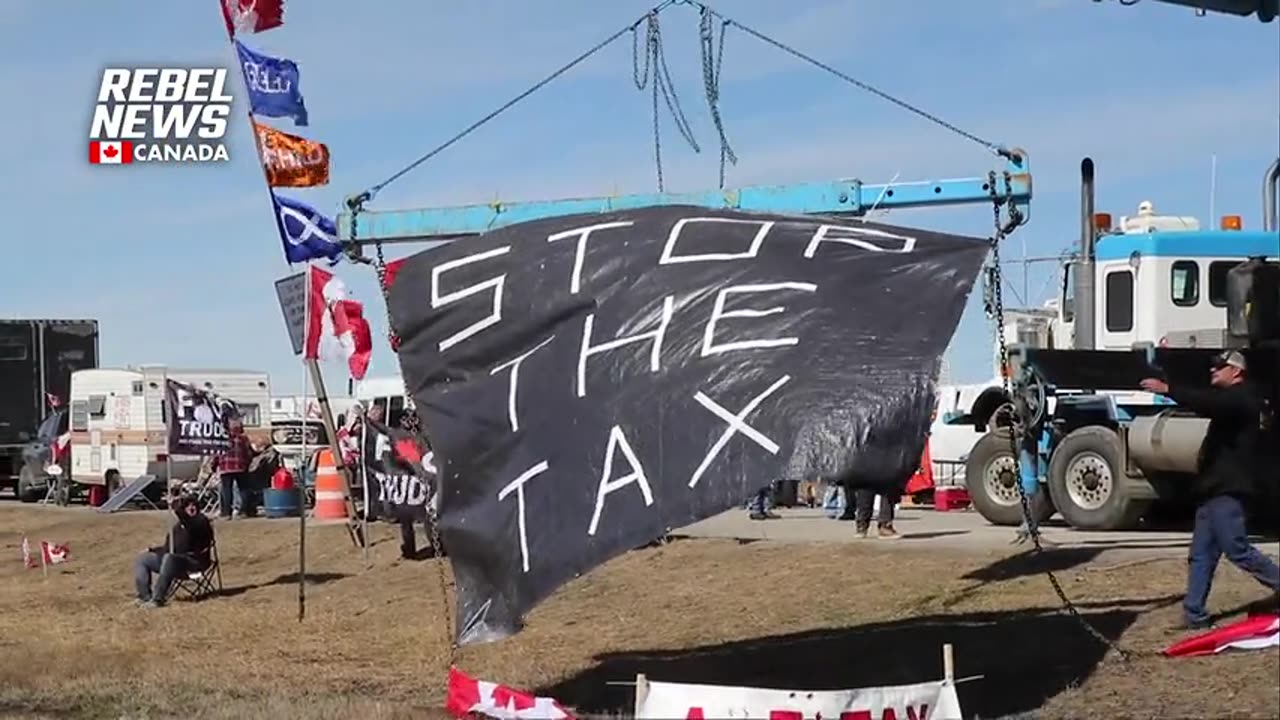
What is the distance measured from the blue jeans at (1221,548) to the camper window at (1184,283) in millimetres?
8440

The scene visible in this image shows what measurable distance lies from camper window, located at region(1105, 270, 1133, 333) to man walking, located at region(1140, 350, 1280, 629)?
27.3 ft

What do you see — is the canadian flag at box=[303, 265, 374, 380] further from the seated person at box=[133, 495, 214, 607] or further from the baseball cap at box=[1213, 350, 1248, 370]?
the baseball cap at box=[1213, 350, 1248, 370]

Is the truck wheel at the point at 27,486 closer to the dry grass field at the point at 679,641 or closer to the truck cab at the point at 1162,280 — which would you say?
the dry grass field at the point at 679,641

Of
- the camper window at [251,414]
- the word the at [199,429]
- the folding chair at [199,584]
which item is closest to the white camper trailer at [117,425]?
the camper window at [251,414]

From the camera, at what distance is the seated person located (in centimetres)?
1984

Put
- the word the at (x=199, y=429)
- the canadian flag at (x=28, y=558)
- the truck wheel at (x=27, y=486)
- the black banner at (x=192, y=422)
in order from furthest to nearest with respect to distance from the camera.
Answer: the truck wheel at (x=27, y=486), the canadian flag at (x=28, y=558), the word the at (x=199, y=429), the black banner at (x=192, y=422)

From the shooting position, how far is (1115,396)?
62.1 feet

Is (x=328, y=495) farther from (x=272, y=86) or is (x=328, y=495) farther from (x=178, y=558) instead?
(x=272, y=86)

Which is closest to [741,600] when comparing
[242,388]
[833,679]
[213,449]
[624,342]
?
[833,679]

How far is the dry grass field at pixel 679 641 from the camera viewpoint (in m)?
11.1

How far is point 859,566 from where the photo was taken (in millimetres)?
16094

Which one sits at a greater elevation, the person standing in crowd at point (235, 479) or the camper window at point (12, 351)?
the camper window at point (12, 351)

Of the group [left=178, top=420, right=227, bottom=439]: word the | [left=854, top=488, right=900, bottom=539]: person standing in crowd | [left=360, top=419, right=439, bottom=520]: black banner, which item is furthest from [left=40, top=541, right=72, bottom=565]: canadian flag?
[left=854, top=488, right=900, bottom=539]: person standing in crowd

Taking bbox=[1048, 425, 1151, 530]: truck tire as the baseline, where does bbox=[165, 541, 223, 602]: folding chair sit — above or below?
below
